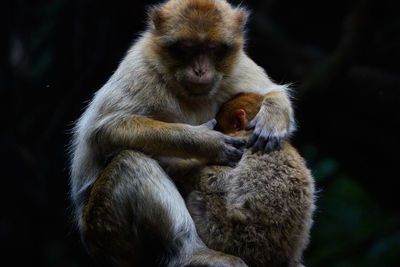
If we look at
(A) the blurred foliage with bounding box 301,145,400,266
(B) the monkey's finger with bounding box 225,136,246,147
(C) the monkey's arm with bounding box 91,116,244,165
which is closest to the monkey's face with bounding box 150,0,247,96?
(C) the monkey's arm with bounding box 91,116,244,165

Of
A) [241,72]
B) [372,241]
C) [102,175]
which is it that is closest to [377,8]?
[372,241]

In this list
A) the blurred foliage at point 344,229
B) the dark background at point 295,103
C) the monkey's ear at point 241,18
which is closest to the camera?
the monkey's ear at point 241,18

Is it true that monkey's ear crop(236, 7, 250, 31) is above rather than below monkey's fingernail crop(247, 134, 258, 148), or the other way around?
above

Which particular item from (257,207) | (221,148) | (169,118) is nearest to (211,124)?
(221,148)

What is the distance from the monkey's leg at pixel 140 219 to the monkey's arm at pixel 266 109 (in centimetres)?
70

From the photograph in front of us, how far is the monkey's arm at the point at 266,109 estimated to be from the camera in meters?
4.32

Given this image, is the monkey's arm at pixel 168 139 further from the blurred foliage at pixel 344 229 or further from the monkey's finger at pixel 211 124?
the blurred foliage at pixel 344 229

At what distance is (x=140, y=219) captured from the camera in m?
4.25

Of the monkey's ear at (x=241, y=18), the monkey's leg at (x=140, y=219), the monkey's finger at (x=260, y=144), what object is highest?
the monkey's ear at (x=241, y=18)

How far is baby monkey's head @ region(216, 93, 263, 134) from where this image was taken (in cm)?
462

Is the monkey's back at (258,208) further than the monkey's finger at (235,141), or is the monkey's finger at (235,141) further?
the monkey's finger at (235,141)

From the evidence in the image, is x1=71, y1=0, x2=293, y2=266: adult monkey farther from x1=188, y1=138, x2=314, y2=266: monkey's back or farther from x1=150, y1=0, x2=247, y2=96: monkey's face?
x1=188, y1=138, x2=314, y2=266: monkey's back

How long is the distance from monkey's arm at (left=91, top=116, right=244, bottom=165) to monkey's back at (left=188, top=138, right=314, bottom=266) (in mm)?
181

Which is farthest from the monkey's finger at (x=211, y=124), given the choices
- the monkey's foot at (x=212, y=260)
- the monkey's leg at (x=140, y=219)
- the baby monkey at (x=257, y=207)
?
the monkey's foot at (x=212, y=260)
